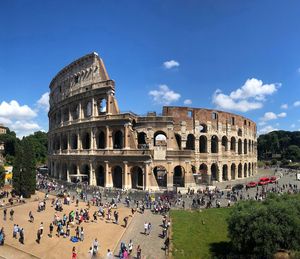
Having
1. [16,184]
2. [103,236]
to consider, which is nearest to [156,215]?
[103,236]

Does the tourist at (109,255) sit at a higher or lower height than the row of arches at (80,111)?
lower

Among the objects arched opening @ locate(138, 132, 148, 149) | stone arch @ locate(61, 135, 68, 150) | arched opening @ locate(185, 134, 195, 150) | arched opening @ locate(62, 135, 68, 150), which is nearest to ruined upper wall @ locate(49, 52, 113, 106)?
stone arch @ locate(61, 135, 68, 150)

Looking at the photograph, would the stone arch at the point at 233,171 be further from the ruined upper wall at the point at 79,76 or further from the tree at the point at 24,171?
the tree at the point at 24,171

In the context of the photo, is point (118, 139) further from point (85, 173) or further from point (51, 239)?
point (51, 239)

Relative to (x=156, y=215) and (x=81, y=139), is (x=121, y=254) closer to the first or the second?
(x=156, y=215)

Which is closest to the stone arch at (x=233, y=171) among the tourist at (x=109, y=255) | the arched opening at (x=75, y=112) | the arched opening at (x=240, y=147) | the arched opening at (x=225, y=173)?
the arched opening at (x=225, y=173)

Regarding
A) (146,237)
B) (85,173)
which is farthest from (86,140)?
(146,237)

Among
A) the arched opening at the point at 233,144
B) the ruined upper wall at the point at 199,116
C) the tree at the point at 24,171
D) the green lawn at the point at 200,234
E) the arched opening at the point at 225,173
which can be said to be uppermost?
the ruined upper wall at the point at 199,116
